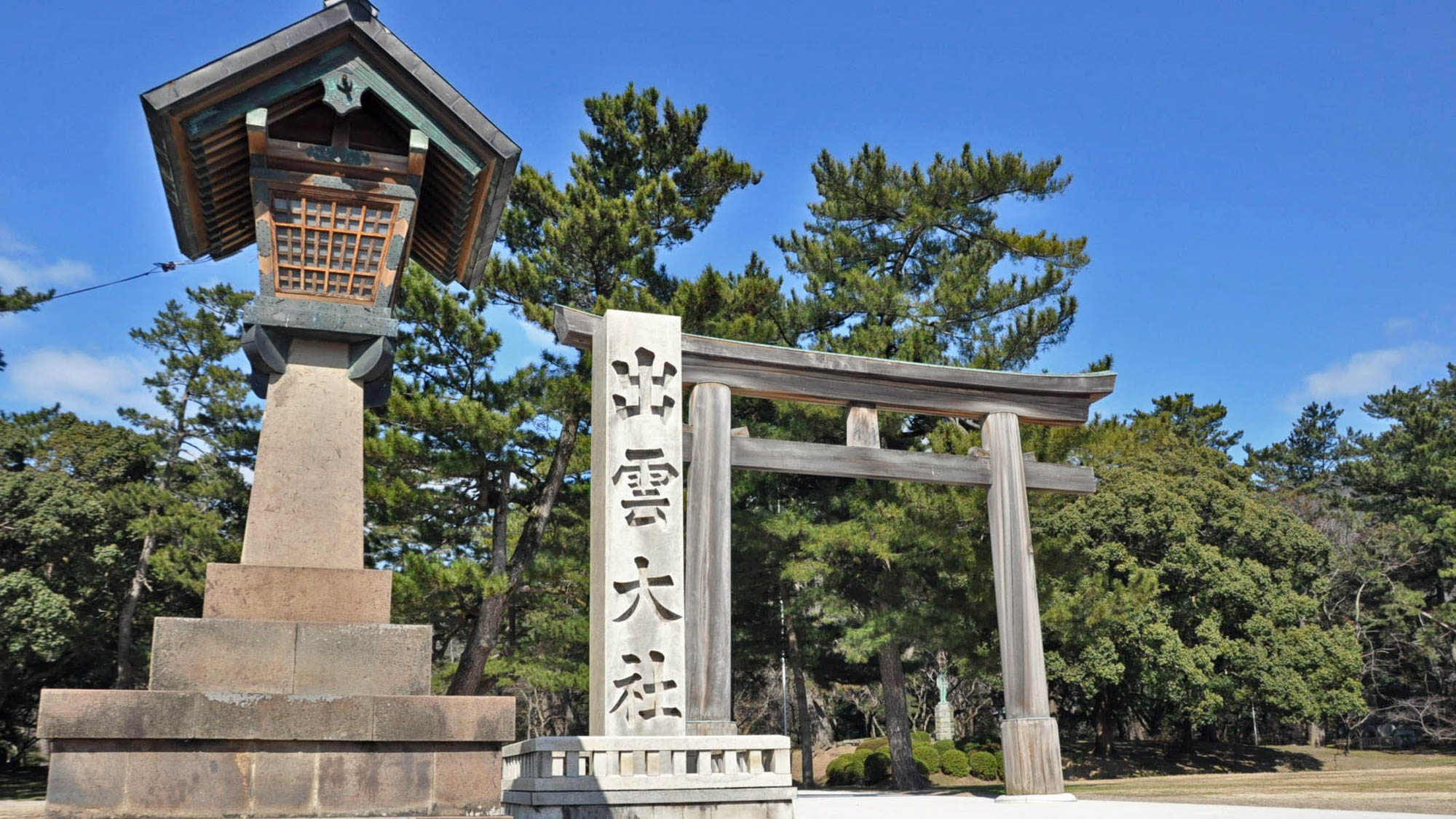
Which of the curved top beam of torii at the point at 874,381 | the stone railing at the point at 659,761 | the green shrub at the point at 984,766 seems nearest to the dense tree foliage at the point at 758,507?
the green shrub at the point at 984,766

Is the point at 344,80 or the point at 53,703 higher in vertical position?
the point at 344,80

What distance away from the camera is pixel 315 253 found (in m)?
6.13

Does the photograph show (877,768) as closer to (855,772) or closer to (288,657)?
(855,772)

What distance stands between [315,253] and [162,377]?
2410cm

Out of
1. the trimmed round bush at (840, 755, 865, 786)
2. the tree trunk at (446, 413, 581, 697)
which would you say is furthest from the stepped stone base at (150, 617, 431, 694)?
the trimmed round bush at (840, 755, 865, 786)

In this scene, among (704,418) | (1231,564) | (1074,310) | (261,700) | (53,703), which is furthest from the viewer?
(1231,564)

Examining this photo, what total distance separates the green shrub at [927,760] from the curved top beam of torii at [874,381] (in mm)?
11342

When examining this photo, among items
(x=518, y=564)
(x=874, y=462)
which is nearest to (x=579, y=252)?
(x=518, y=564)

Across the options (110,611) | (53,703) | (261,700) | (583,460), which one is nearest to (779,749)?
(261,700)

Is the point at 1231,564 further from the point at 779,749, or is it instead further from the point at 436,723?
the point at 436,723

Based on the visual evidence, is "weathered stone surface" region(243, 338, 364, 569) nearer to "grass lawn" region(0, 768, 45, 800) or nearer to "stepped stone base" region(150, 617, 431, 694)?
"stepped stone base" region(150, 617, 431, 694)

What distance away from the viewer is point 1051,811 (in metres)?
10.1

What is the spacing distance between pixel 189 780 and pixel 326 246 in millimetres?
2942

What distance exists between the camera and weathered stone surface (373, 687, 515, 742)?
4.90 metres
